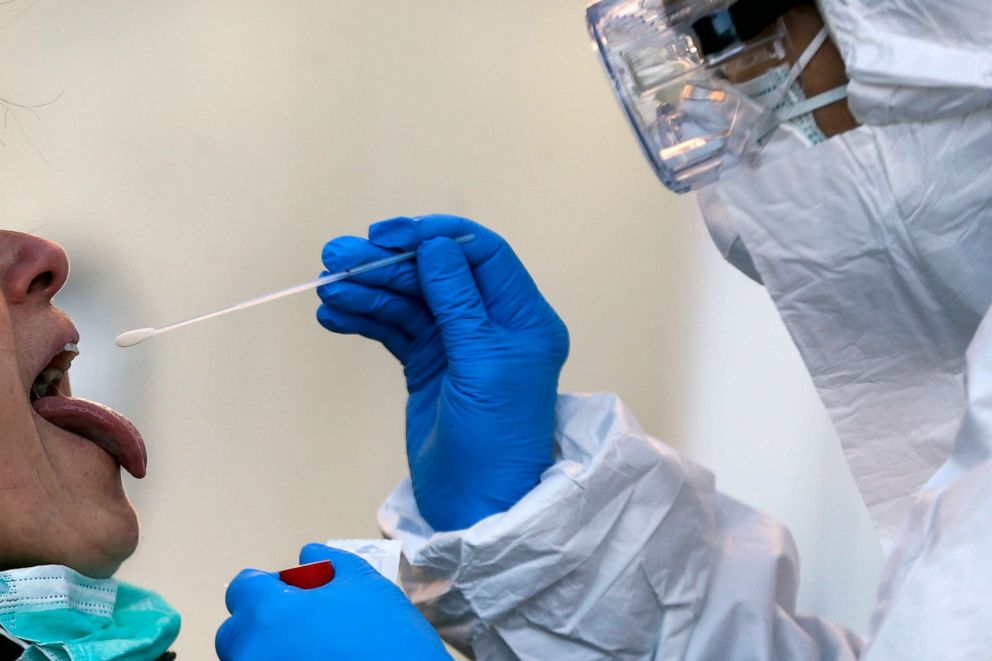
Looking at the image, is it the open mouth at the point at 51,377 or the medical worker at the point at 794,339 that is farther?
the open mouth at the point at 51,377

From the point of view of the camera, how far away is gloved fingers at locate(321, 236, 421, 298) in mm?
1335

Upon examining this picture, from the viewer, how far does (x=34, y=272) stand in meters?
1.13

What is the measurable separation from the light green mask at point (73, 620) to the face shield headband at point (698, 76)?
31.6 inches

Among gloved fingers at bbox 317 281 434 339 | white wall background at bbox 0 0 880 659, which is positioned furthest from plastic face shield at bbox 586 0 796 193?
white wall background at bbox 0 0 880 659

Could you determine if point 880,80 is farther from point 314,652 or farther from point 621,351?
point 621,351

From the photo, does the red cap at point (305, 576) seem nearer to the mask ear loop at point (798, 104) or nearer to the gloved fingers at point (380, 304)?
the gloved fingers at point (380, 304)

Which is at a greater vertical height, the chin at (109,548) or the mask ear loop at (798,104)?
the mask ear loop at (798,104)

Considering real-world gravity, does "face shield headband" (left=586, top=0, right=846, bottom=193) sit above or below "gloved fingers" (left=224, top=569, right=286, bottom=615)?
above

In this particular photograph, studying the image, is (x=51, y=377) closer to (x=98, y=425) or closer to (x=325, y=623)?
(x=98, y=425)

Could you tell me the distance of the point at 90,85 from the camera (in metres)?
1.58

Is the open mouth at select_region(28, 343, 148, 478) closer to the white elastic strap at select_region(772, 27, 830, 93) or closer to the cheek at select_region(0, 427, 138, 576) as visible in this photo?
the cheek at select_region(0, 427, 138, 576)

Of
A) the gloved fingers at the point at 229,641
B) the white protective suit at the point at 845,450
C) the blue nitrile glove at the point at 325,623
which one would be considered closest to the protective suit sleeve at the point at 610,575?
the white protective suit at the point at 845,450

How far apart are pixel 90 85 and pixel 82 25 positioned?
0.10 m

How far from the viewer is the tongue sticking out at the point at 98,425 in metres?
1.14
